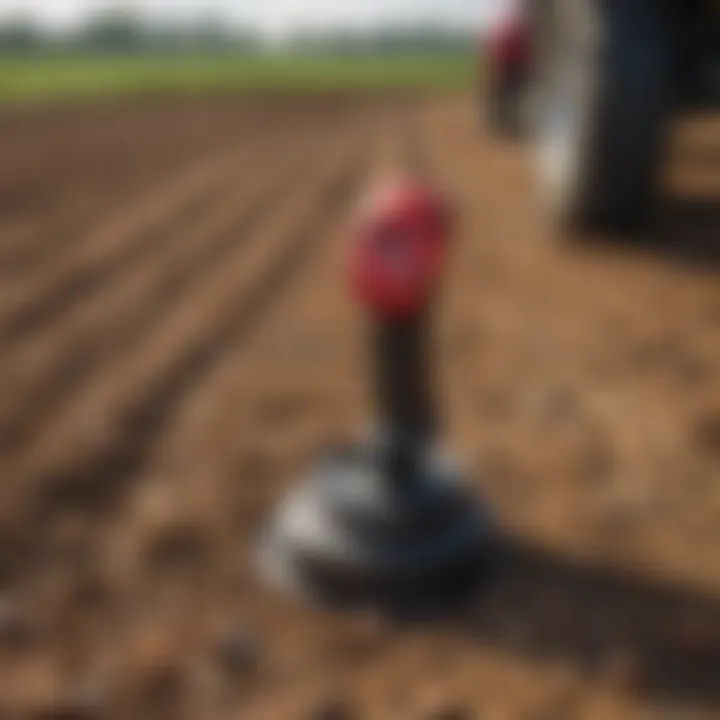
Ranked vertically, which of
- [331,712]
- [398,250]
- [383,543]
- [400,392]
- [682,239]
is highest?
[398,250]

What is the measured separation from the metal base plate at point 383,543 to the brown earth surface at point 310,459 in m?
0.07

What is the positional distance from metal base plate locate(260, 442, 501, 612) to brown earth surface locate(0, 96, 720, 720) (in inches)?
2.9

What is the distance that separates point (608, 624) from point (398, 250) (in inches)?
36.6

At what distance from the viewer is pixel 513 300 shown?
5.00 m

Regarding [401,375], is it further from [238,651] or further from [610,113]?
[610,113]

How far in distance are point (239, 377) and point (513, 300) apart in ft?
4.91

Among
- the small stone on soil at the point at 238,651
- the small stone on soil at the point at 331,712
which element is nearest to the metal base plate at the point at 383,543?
the small stone on soil at the point at 238,651

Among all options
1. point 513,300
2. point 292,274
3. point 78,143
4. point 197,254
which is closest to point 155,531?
point 513,300

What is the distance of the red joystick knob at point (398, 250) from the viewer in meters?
2.54

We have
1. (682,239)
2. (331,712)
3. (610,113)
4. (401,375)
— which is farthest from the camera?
(682,239)

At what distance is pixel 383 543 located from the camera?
2625 mm

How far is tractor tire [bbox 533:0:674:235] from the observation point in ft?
16.0

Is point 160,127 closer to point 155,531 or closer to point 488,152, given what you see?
point 488,152

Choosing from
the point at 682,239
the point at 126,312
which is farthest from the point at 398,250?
the point at 682,239
